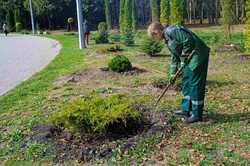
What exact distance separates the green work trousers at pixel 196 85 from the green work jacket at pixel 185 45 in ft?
0.27

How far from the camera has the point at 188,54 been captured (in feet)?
21.7

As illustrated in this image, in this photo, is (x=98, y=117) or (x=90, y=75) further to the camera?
(x=90, y=75)

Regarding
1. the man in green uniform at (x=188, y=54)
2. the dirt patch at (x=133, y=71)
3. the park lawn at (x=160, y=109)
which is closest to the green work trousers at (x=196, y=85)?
the man in green uniform at (x=188, y=54)

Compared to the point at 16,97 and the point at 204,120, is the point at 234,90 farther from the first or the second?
the point at 16,97

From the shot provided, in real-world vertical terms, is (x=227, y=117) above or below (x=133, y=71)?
below

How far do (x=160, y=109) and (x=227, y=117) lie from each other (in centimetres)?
112

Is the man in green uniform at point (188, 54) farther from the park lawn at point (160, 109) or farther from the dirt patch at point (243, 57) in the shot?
the dirt patch at point (243, 57)

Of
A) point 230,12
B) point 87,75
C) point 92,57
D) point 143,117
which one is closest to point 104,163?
point 143,117

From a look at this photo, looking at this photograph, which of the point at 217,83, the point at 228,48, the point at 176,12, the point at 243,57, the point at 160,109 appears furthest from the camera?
the point at 176,12

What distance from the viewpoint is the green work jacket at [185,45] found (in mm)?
6531

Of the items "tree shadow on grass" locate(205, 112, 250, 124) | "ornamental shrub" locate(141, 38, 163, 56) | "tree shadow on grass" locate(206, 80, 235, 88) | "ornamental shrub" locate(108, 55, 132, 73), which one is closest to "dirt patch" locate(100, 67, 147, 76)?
"ornamental shrub" locate(108, 55, 132, 73)

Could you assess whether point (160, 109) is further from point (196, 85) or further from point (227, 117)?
point (196, 85)

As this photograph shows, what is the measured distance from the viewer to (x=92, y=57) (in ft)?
57.2

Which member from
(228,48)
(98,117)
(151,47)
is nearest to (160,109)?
(98,117)
